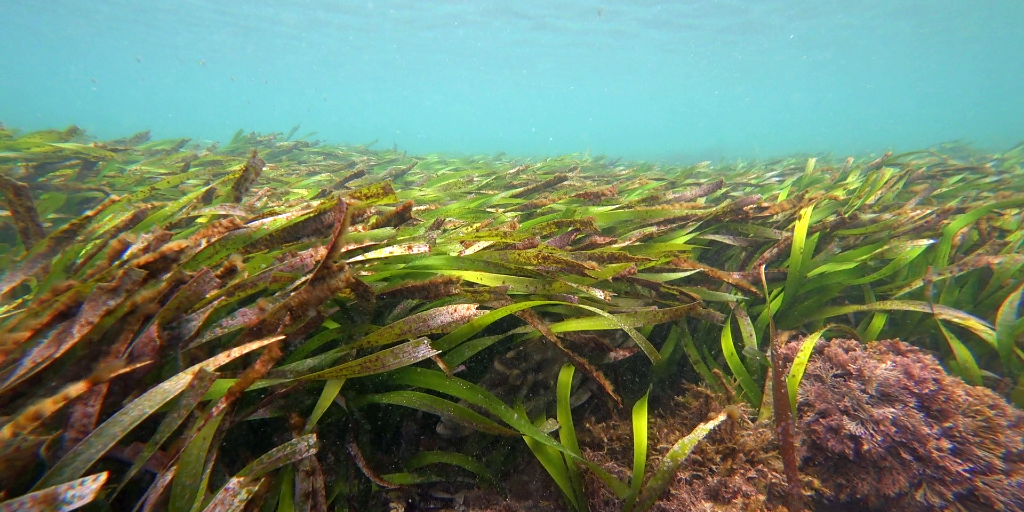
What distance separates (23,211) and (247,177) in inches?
37.7

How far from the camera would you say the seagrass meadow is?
1056 millimetres

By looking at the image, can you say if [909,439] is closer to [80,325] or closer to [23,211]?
[80,325]

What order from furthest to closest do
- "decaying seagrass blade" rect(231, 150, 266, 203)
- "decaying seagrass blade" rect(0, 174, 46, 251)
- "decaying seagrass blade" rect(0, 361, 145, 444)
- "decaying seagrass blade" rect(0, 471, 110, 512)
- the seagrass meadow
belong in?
"decaying seagrass blade" rect(231, 150, 266, 203) < "decaying seagrass blade" rect(0, 174, 46, 251) < the seagrass meadow < "decaying seagrass blade" rect(0, 361, 145, 444) < "decaying seagrass blade" rect(0, 471, 110, 512)

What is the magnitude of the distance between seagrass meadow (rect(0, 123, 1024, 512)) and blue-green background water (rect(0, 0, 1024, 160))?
22082 mm

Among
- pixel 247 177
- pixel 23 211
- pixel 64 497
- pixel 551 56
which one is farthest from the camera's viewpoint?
pixel 551 56

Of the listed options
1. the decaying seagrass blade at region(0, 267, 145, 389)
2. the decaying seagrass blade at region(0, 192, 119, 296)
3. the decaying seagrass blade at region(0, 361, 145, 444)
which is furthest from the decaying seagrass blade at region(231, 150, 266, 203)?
the decaying seagrass blade at region(0, 361, 145, 444)

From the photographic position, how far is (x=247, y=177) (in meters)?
2.07

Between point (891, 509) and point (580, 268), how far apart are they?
1331 mm

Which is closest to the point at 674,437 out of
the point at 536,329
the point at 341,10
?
the point at 536,329

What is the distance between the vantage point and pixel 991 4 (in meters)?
33.8

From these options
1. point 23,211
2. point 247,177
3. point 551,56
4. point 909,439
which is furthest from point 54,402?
point 551,56

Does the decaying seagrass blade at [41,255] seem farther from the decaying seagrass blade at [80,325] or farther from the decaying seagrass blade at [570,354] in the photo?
the decaying seagrass blade at [570,354]

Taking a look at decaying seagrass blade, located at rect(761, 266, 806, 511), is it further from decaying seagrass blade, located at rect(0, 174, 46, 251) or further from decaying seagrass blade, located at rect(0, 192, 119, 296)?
decaying seagrass blade, located at rect(0, 174, 46, 251)

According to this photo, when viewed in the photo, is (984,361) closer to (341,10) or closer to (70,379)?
(70,379)
